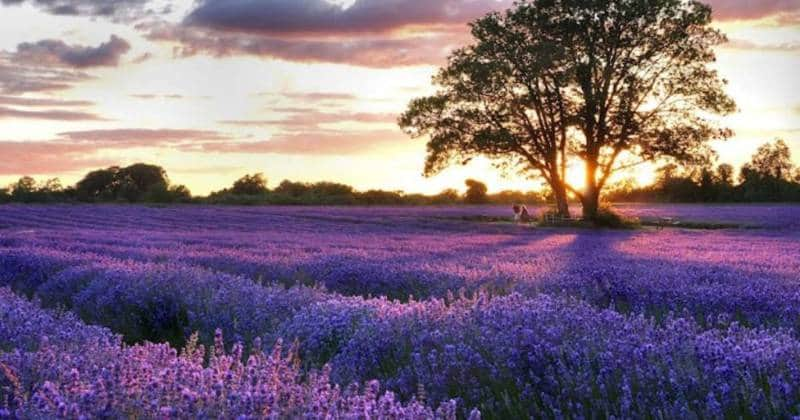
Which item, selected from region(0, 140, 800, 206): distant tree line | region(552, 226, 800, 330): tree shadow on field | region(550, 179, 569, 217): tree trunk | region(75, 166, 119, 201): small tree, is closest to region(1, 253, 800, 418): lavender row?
region(552, 226, 800, 330): tree shadow on field

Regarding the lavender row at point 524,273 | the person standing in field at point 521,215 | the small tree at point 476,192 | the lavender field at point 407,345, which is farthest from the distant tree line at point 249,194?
the lavender field at point 407,345

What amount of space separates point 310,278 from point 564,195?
23353mm

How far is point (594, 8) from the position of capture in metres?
30.3

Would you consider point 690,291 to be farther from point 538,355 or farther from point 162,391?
point 162,391

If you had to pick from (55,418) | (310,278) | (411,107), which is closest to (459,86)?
(411,107)

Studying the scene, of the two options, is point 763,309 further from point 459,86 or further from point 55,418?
point 459,86

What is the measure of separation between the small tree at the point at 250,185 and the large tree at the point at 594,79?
3174cm

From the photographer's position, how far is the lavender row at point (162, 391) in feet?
8.91

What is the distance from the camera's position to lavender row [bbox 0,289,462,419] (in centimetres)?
272

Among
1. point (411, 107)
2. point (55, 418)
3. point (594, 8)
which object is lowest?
point (55, 418)

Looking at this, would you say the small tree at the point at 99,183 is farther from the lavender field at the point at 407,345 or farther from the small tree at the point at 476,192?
the lavender field at the point at 407,345

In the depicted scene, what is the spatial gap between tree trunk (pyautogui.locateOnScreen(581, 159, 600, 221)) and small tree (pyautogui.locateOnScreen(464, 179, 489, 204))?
28240 mm

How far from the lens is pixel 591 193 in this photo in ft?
103

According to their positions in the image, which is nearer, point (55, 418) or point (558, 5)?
point (55, 418)
